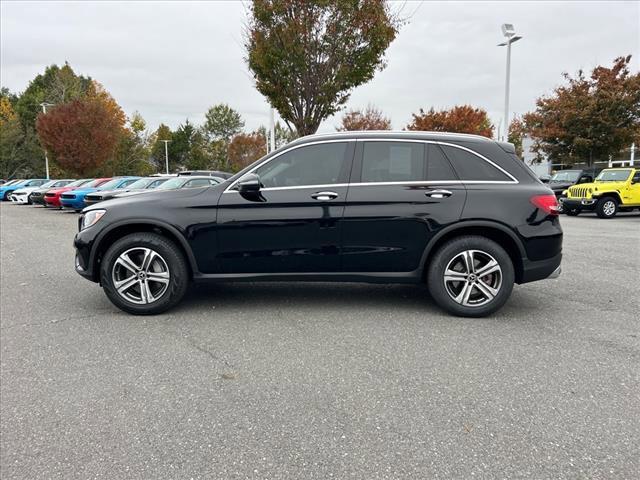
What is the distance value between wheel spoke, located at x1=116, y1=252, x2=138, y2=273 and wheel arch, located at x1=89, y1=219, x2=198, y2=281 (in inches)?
10.1

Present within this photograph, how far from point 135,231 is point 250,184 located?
4.42 ft

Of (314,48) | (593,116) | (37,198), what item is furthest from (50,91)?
(593,116)

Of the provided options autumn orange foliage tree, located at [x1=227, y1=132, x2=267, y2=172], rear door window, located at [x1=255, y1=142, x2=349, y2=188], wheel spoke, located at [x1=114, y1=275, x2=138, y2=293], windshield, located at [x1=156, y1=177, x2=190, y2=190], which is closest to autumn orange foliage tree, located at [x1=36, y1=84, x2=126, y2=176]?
windshield, located at [x1=156, y1=177, x2=190, y2=190]

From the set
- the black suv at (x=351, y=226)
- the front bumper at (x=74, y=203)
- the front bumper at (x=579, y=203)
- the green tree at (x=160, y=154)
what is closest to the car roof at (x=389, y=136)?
the black suv at (x=351, y=226)

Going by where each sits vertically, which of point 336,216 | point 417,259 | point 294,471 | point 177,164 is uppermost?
point 177,164

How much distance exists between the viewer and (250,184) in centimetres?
451

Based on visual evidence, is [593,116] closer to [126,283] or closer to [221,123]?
[126,283]

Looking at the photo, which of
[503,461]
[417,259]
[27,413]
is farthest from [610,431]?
[27,413]

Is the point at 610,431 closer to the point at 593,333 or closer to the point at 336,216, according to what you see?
the point at 593,333

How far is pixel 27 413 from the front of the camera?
2.87 meters

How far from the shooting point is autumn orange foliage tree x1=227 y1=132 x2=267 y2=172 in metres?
65.6

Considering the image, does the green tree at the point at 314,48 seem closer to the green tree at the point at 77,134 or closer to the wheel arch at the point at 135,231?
the wheel arch at the point at 135,231

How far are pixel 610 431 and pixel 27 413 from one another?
3456 mm

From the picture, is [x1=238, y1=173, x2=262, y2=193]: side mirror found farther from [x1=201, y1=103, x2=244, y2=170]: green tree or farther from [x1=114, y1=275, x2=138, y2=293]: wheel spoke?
[x1=201, y1=103, x2=244, y2=170]: green tree
